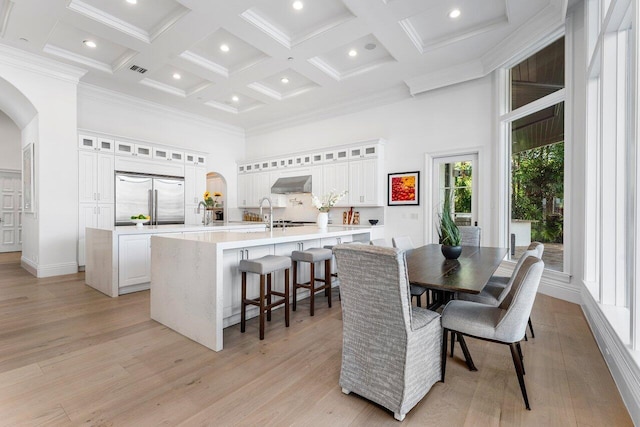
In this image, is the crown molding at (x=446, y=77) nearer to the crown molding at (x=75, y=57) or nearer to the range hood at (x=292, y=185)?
the range hood at (x=292, y=185)

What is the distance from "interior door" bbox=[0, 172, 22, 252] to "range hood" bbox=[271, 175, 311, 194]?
269 inches

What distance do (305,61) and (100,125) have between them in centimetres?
443

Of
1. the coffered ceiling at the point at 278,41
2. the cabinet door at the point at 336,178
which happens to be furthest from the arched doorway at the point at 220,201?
the cabinet door at the point at 336,178

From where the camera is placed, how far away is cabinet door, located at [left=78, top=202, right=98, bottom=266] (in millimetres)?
5484

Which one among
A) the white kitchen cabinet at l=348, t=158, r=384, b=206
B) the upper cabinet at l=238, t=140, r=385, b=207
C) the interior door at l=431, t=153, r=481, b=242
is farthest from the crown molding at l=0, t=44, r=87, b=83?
the interior door at l=431, t=153, r=481, b=242

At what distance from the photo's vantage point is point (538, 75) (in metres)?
4.43

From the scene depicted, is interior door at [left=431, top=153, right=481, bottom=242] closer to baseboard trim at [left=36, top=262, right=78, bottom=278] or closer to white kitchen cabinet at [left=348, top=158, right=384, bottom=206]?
white kitchen cabinet at [left=348, top=158, right=384, bottom=206]

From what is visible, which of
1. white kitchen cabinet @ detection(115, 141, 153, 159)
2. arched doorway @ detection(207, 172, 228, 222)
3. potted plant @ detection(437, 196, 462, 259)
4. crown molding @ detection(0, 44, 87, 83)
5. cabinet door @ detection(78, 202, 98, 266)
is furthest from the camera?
arched doorway @ detection(207, 172, 228, 222)

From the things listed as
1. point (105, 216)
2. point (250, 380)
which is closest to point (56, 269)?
point (105, 216)

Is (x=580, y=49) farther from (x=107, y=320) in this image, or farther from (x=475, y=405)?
(x=107, y=320)

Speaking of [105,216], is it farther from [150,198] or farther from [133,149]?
[133,149]

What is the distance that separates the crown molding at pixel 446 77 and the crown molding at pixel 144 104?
5062 mm

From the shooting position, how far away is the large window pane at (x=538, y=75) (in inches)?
160

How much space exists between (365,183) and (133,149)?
4.78 metres
